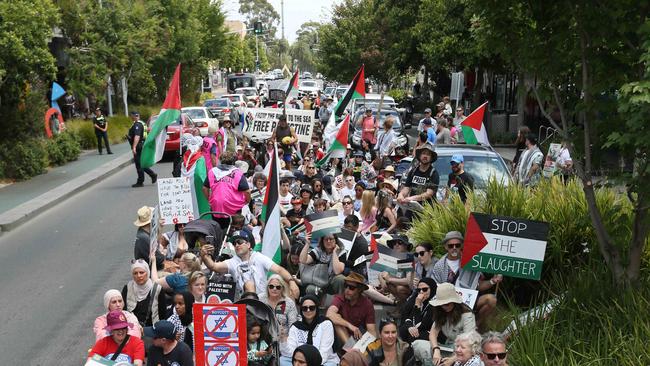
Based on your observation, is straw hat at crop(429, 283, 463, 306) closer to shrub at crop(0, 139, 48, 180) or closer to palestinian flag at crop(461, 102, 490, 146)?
palestinian flag at crop(461, 102, 490, 146)

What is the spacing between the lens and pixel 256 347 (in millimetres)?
7941

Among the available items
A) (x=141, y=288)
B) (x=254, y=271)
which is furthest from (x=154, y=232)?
(x=254, y=271)

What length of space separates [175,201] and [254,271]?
2589 millimetres

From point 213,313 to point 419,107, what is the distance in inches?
1670

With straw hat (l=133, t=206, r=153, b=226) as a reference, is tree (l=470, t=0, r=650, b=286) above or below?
above

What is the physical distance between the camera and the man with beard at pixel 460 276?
8.38 meters

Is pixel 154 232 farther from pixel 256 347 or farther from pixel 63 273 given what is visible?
pixel 63 273

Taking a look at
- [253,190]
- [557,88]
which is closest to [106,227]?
[253,190]

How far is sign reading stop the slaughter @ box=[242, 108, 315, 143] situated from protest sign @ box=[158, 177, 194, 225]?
7937mm

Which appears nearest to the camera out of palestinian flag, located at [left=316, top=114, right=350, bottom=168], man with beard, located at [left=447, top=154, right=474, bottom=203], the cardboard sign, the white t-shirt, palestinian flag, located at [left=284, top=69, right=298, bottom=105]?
the cardboard sign

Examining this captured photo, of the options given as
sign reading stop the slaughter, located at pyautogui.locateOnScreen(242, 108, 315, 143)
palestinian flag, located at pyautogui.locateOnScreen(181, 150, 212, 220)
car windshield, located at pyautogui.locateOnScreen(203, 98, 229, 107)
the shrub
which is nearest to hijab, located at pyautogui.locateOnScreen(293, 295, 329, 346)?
palestinian flag, located at pyautogui.locateOnScreen(181, 150, 212, 220)

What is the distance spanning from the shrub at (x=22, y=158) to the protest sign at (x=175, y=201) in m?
14.4

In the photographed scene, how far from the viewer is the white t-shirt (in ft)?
31.3

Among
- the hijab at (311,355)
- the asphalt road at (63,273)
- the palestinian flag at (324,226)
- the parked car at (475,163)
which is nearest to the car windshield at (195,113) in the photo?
the asphalt road at (63,273)
